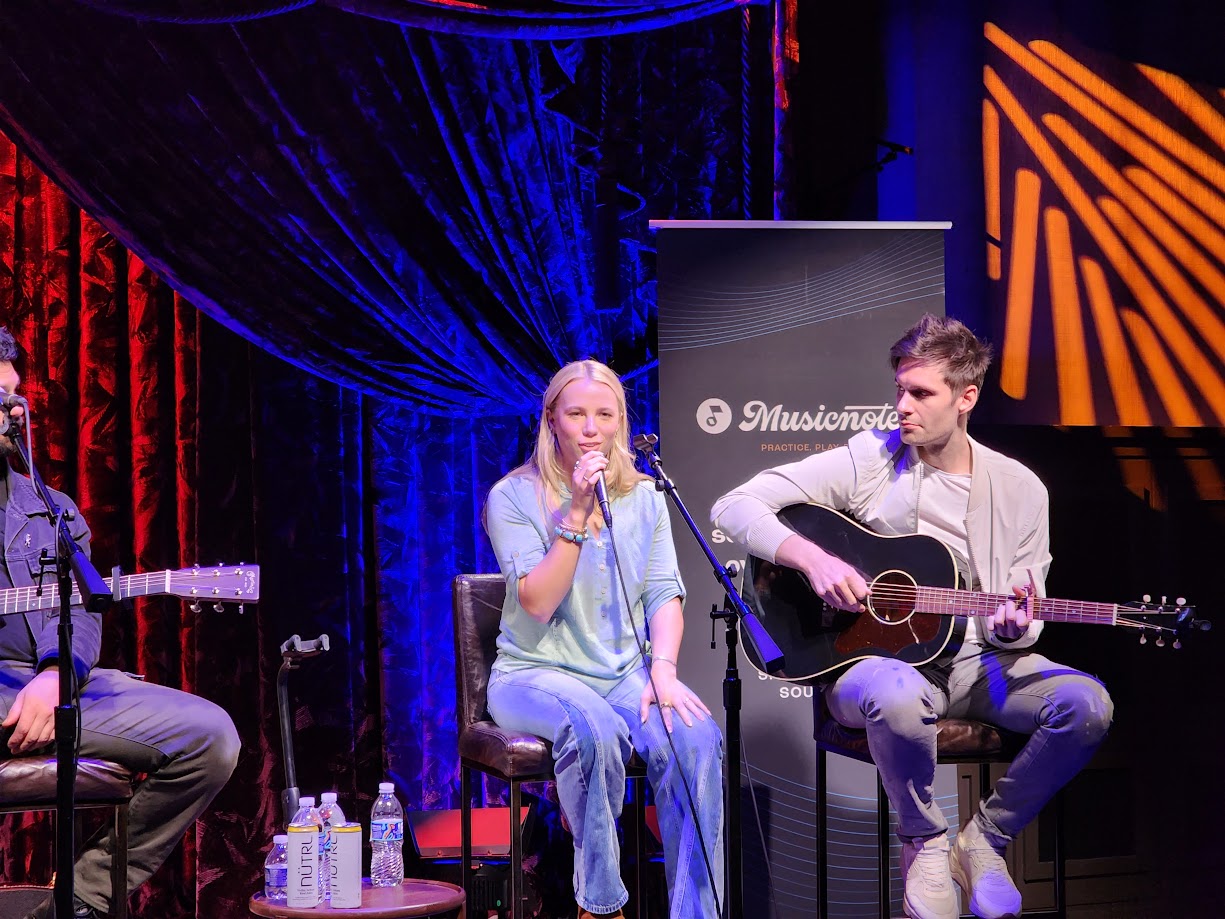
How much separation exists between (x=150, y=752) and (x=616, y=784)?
1.14m

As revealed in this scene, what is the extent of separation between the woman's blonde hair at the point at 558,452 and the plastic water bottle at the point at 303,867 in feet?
3.33

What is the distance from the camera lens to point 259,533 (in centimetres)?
414

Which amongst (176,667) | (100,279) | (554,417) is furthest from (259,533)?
(554,417)

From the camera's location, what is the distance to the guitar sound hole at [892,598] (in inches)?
127

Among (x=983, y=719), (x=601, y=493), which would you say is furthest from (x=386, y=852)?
(x=983, y=719)

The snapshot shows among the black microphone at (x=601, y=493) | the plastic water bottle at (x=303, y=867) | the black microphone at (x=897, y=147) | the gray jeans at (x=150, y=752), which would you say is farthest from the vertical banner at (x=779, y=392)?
the gray jeans at (x=150, y=752)

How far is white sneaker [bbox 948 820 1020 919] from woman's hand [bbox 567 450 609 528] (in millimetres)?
1219

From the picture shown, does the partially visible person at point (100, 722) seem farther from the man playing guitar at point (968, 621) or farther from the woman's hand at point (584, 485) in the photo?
the man playing guitar at point (968, 621)

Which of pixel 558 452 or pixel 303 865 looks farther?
pixel 558 452

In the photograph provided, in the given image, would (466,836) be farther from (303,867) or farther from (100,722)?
(100,722)

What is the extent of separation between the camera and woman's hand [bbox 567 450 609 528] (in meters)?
2.88

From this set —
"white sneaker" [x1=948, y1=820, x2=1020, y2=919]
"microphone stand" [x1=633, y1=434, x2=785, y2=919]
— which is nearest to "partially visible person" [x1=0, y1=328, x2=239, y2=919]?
"microphone stand" [x1=633, y1=434, x2=785, y2=919]

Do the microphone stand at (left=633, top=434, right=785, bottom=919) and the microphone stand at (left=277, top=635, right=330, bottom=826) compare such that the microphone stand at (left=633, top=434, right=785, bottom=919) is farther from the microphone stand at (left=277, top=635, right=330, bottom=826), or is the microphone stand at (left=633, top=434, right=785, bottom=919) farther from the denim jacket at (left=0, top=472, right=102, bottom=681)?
the denim jacket at (left=0, top=472, right=102, bottom=681)

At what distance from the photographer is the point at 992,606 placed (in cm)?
317
